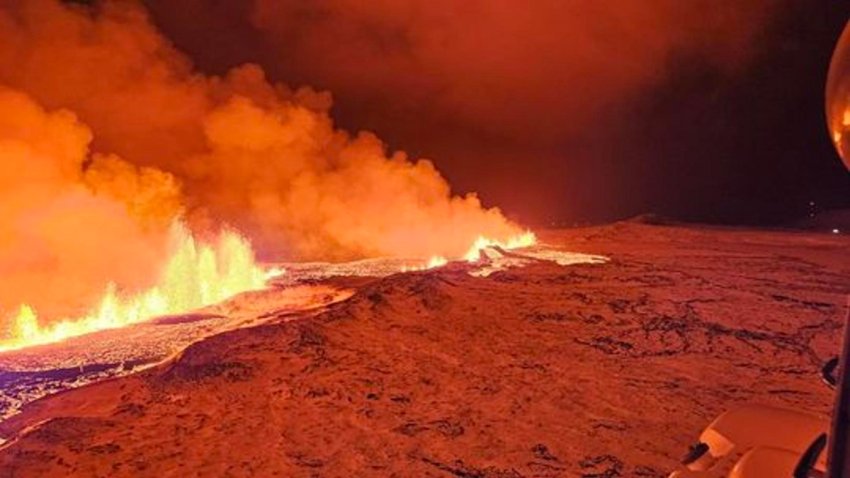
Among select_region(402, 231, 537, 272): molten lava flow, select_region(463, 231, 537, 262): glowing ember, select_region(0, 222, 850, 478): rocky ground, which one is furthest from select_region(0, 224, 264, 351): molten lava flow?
select_region(463, 231, 537, 262): glowing ember

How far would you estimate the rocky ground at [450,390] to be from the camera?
518 cm

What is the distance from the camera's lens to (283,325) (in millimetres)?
9641

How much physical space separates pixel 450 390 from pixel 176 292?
487 inches

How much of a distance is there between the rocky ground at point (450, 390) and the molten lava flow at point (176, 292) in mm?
5378

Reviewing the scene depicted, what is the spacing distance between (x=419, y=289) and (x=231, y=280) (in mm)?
8190

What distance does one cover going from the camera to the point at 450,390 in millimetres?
6887

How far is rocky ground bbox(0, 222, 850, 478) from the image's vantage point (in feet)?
17.0

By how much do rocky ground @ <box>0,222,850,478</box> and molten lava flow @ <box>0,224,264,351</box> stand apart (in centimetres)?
538

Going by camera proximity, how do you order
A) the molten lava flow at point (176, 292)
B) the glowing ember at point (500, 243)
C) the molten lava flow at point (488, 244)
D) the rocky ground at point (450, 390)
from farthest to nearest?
the glowing ember at point (500, 243) → the molten lava flow at point (488, 244) → the molten lava flow at point (176, 292) → the rocky ground at point (450, 390)

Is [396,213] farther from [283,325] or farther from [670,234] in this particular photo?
[283,325]

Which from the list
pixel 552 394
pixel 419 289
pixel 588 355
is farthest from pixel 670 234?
pixel 552 394

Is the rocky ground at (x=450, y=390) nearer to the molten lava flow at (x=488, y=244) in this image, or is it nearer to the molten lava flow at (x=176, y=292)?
the molten lava flow at (x=176, y=292)

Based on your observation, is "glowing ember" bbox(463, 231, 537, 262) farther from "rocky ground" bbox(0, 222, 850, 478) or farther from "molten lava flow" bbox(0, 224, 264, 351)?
"rocky ground" bbox(0, 222, 850, 478)

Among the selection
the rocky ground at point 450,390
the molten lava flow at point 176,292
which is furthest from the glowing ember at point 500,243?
the rocky ground at point 450,390
